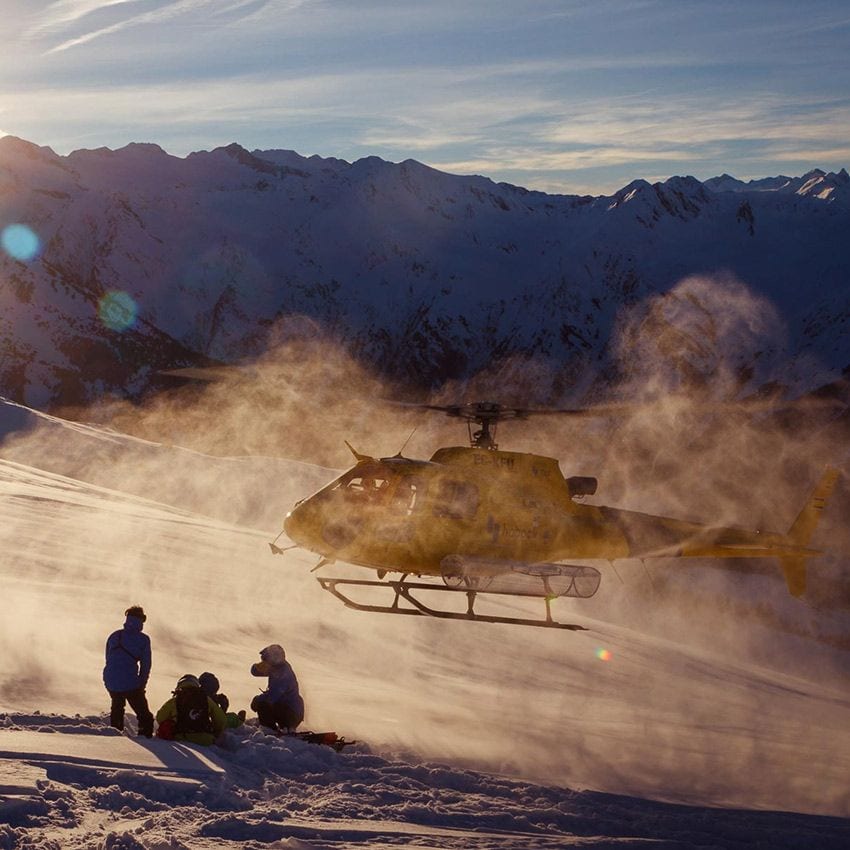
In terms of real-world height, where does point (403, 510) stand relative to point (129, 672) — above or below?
above

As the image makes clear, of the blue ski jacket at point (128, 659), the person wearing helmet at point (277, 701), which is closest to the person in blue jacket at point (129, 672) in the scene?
the blue ski jacket at point (128, 659)

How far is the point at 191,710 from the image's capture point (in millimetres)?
10562

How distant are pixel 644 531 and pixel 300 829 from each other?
366 inches

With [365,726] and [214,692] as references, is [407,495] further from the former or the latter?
[214,692]

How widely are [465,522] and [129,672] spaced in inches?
223

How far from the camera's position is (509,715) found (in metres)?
15.5

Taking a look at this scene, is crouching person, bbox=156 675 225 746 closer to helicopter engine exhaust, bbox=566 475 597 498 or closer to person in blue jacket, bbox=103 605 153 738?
person in blue jacket, bbox=103 605 153 738

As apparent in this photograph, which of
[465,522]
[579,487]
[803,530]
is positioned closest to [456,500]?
[465,522]

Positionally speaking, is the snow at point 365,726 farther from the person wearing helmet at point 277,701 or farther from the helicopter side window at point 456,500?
the helicopter side window at point 456,500

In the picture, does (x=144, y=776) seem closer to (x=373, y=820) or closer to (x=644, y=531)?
(x=373, y=820)

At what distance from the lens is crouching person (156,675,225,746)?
10.6 meters

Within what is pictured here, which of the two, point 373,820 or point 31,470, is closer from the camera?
point 373,820

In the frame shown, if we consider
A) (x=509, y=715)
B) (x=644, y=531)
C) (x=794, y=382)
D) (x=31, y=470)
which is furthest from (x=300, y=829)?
(x=794, y=382)

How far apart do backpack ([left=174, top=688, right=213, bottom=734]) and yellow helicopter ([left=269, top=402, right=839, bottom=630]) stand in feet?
12.0
